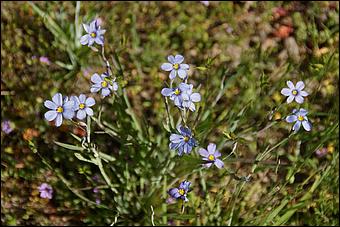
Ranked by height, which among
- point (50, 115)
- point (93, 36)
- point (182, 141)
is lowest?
point (182, 141)

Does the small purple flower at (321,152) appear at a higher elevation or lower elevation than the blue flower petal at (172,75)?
higher

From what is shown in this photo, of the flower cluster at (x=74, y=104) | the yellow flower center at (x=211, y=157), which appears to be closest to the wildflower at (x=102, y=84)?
the flower cluster at (x=74, y=104)

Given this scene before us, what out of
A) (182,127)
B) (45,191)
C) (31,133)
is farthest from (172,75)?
(31,133)

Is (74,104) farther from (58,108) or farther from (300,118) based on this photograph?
(300,118)

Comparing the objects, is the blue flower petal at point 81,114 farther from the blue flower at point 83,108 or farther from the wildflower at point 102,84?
the wildflower at point 102,84

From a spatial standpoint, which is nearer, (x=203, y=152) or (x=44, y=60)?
(x=203, y=152)
